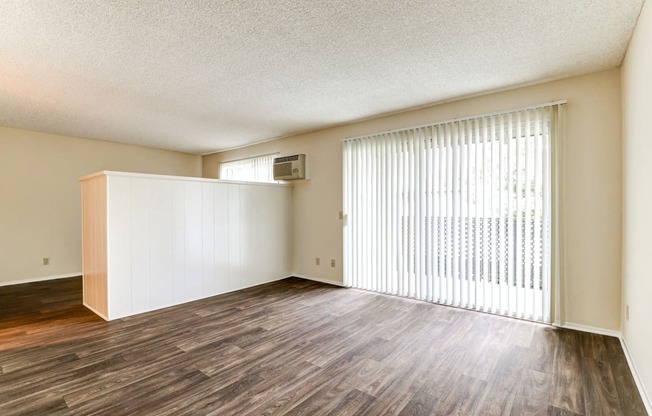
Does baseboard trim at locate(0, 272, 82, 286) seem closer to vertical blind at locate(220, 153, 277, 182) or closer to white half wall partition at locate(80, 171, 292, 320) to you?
white half wall partition at locate(80, 171, 292, 320)

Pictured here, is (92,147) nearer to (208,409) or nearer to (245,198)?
(245,198)

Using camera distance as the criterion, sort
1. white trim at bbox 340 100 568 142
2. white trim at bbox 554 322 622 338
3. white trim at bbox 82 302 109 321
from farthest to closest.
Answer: white trim at bbox 82 302 109 321, white trim at bbox 340 100 568 142, white trim at bbox 554 322 622 338

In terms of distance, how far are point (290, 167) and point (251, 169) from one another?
4.29ft

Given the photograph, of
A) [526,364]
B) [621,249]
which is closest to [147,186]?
[526,364]

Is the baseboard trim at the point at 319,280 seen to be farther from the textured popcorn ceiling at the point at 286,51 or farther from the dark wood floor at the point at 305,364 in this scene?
the textured popcorn ceiling at the point at 286,51

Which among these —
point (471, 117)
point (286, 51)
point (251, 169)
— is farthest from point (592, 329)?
point (251, 169)

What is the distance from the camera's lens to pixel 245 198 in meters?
4.57

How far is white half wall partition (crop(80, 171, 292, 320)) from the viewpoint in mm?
3244

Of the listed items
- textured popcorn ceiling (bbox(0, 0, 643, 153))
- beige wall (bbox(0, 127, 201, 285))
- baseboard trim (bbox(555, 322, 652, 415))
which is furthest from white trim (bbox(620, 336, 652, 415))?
beige wall (bbox(0, 127, 201, 285))

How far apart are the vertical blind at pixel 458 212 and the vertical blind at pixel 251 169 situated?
1751mm

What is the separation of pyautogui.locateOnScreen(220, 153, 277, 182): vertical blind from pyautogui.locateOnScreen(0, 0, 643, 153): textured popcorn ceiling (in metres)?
1.73

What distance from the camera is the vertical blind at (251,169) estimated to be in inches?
223

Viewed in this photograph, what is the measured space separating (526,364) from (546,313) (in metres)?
0.98

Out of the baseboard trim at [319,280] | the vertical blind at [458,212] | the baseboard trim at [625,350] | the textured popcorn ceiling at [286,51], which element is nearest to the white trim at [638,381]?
the baseboard trim at [625,350]
